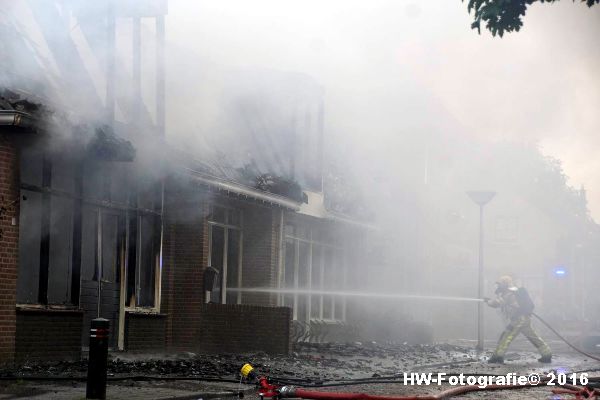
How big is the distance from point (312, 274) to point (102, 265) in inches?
383

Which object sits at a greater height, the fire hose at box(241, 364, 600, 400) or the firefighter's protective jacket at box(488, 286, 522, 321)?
the firefighter's protective jacket at box(488, 286, 522, 321)

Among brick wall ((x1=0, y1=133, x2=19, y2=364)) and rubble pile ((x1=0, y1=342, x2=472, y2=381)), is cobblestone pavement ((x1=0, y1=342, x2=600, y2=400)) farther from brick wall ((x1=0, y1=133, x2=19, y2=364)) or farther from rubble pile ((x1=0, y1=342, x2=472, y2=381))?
brick wall ((x1=0, y1=133, x2=19, y2=364))

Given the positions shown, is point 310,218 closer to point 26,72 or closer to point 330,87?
point 330,87

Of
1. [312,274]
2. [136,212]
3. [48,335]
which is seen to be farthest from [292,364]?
[312,274]

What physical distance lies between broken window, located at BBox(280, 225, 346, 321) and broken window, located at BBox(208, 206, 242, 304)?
4.30 feet

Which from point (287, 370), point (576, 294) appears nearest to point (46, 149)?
point (287, 370)

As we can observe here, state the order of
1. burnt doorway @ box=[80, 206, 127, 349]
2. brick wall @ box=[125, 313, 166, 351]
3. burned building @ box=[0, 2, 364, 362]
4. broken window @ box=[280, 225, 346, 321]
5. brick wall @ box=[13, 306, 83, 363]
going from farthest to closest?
broken window @ box=[280, 225, 346, 321] < brick wall @ box=[125, 313, 166, 351] < burnt doorway @ box=[80, 206, 127, 349] < burned building @ box=[0, 2, 364, 362] < brick wall @ box=[13, 306, 83, 363]

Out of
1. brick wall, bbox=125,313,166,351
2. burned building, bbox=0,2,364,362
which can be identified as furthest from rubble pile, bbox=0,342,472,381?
brick wall, bbox=125,313,166,351

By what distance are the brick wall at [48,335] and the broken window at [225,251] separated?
5.47 metres

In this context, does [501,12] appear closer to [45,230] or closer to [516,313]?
[45,230]

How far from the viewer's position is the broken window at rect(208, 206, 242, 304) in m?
19.7

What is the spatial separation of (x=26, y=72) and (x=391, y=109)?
14.8 meters

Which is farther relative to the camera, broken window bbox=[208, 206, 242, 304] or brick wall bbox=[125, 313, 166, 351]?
broken window bbox=[208, 206, 242, 304]

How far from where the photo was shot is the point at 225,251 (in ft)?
65.8
